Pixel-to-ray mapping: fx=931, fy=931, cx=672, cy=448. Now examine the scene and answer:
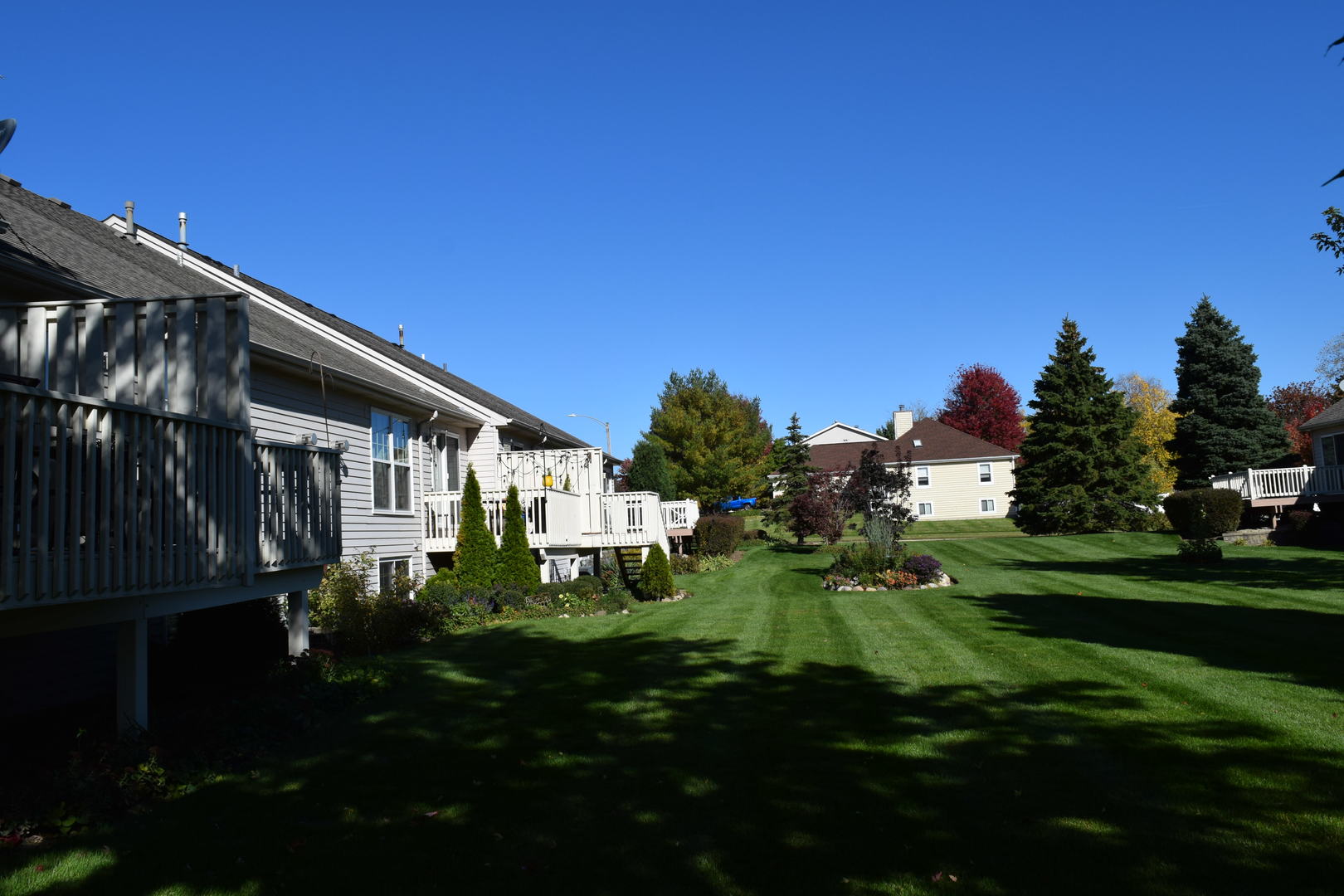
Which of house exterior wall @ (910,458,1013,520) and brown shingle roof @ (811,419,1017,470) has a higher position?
brown shingle roof @ (811,419,1017,470)

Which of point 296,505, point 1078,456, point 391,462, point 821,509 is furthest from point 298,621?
point 1078,456

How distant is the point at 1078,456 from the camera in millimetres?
35438

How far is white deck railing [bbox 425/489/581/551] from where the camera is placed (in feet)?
56.5

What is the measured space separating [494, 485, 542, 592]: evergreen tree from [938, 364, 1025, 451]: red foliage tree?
184 ft

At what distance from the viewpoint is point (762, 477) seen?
49.1 meters

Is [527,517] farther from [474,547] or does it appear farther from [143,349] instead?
[143,349]

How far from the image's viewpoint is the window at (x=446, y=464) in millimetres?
19094

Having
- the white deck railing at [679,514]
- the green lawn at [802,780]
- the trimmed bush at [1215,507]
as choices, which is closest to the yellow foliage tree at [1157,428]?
the trimmed bush at [1215,507]

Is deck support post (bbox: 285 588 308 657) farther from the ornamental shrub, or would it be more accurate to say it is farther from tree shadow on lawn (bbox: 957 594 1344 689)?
the ornamental shrub

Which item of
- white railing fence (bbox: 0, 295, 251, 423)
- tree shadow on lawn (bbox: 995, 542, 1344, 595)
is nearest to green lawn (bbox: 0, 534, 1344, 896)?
white railing fence (bbox: 0, 295, 251, 423)

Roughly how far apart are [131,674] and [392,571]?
10.1m

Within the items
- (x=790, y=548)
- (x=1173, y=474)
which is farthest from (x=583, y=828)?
(x=1173, y=474)

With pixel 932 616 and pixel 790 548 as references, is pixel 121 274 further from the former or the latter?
pixel 790 548

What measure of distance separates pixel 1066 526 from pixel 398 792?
113 feet
